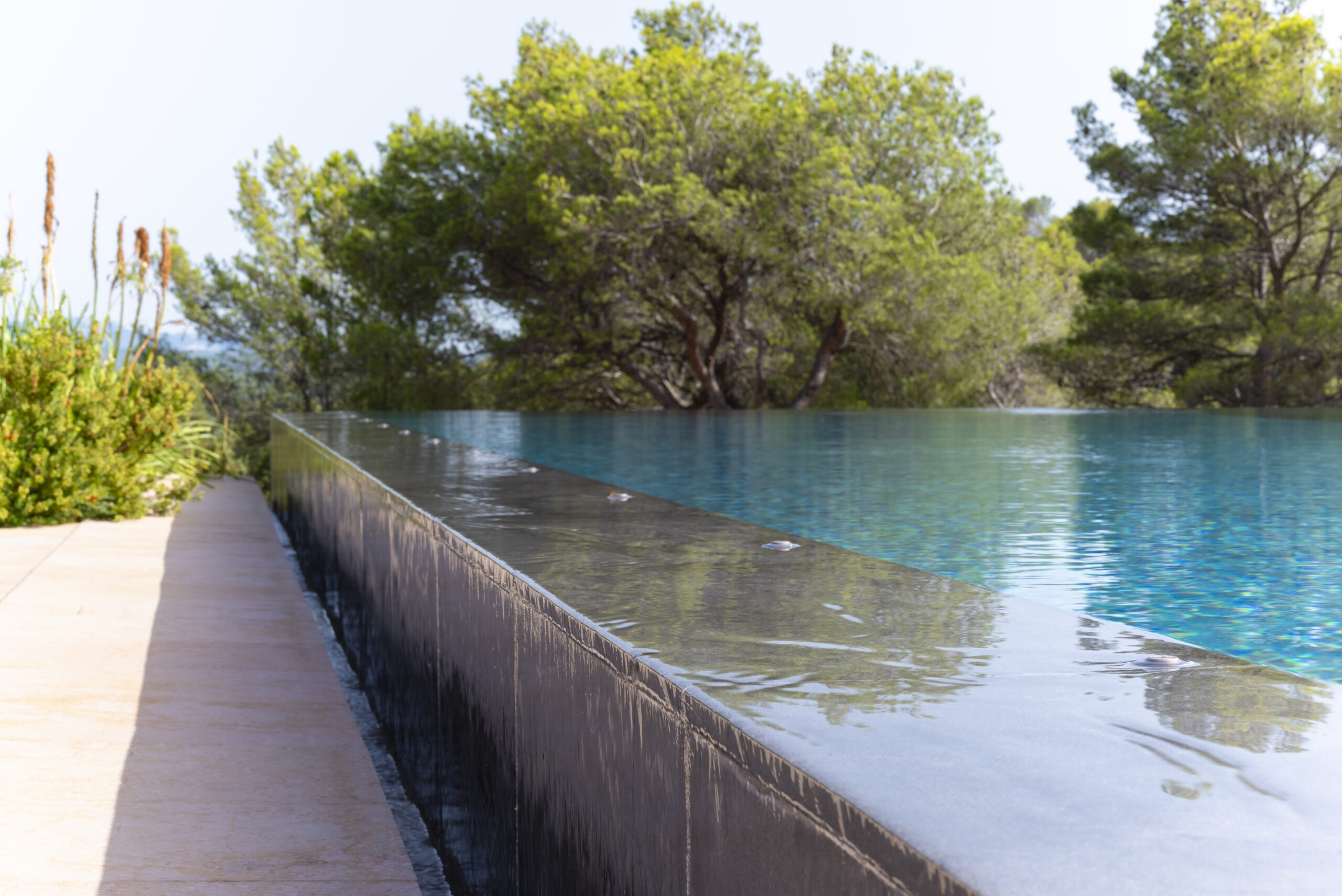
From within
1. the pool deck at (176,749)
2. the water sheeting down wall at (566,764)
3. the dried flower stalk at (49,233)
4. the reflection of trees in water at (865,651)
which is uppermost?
the dried flower stalk at (49,233)

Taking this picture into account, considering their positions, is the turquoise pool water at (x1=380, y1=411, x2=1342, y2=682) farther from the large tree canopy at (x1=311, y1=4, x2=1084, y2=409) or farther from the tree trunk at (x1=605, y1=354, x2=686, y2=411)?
the tree trunk at (x1=605, y1=354, x2=686, y2=411)

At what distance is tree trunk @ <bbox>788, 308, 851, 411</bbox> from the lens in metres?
18.3

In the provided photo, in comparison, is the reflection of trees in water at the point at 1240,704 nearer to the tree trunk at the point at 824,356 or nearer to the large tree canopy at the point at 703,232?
the large tree canopy at the point at 703,232

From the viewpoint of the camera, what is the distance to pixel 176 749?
116 inches

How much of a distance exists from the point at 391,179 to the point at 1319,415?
14.5 meters

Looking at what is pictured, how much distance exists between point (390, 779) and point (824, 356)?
52.7 ft

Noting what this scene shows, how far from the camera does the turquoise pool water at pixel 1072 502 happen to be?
2691 millimetres

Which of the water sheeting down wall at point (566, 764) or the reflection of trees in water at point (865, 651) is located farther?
the reflection of trees in water at point (865, 651)

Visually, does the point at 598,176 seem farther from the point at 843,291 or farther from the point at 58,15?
the point at 58,15

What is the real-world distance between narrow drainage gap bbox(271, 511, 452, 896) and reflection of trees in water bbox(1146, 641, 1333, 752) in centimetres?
165

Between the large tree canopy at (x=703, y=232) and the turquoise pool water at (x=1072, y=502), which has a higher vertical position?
the large tree canopy at (x=703, y=232)

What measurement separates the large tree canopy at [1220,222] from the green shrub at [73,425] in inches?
603

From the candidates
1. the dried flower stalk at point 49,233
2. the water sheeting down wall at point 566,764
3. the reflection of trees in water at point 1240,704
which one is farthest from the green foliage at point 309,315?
the reflection of trees in water at point 1240,704

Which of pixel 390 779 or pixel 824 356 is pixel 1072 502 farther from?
pixel 824 356
